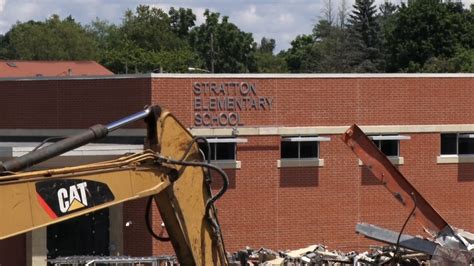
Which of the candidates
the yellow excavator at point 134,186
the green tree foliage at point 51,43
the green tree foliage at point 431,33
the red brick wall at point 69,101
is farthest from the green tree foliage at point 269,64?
the yellow excavator at point 134,186

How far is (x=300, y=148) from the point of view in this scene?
107 feet

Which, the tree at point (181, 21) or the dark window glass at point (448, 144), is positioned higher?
the tree at point (181, 21)

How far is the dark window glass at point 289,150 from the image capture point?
32344mm

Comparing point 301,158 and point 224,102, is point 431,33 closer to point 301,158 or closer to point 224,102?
point 301,158

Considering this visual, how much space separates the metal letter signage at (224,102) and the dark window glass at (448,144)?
18.8 ft

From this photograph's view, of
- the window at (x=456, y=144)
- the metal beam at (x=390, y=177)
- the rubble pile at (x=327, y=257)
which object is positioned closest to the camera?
the rubble pile at (x=327, y=257)

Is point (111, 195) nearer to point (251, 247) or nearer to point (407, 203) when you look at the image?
point (407, 203)

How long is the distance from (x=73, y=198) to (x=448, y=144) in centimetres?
2337

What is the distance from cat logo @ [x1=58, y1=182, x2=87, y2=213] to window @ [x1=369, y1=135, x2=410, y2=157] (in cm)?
2135

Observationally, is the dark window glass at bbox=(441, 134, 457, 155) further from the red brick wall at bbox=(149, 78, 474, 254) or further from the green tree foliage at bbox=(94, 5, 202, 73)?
the green tree foliage at bbox=(94, 5, 202, 73)

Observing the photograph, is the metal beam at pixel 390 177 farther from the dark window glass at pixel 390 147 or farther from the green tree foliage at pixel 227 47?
the green tree foliage at pixel 227 47

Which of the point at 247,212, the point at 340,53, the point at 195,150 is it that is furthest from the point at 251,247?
the point at 340,53

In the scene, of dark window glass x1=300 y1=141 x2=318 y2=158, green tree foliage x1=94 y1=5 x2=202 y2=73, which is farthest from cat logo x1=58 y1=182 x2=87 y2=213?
green tree foliage x1=94 y1=5 x2=202 y2=73

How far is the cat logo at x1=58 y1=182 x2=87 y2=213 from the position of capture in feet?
39.5
